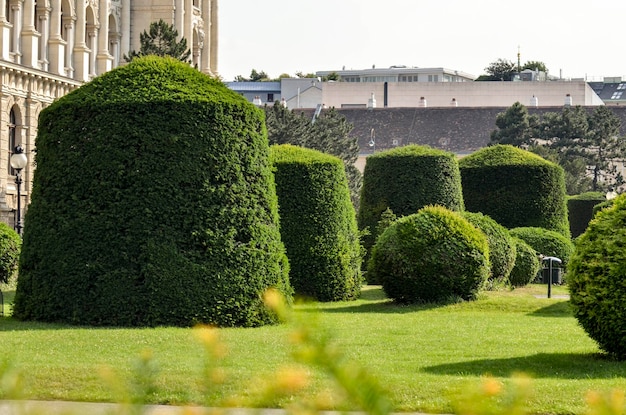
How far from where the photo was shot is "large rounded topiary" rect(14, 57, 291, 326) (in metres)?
13.1

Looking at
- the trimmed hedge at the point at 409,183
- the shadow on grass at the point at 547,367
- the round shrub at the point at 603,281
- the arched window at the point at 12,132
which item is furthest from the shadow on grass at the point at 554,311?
the arched window at the point at 12,132

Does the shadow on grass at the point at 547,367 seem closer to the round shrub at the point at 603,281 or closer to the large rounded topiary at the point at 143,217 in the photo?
the round shrub at the point at 603,281

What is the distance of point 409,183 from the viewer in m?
25.4

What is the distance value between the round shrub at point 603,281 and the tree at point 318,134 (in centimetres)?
4190

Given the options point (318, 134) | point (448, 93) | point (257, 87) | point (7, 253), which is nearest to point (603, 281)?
point (7, 253)

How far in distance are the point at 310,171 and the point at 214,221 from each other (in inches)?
249

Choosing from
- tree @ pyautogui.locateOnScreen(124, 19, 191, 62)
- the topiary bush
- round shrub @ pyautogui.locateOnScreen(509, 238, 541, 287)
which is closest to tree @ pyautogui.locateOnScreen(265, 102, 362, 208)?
tree @ pyautogui.locateOnScreen(124, 19, 191, 62)

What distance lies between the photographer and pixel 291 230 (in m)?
19.4

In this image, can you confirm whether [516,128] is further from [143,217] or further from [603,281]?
[603,281]

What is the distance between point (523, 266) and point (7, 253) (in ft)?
35.7

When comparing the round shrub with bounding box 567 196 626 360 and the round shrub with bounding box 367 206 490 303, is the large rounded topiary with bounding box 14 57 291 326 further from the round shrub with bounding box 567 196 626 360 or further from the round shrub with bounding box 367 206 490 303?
the round shrub with bounding box 367 206 490 303

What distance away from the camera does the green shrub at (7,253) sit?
22391 mm

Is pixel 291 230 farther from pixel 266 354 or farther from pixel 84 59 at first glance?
pixel 84 59

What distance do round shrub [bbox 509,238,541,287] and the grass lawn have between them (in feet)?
27.5
